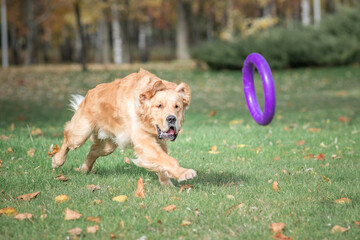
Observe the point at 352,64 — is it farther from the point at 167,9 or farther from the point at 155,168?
the point at 167,9

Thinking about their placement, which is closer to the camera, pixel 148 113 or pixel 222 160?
pixel 148 113

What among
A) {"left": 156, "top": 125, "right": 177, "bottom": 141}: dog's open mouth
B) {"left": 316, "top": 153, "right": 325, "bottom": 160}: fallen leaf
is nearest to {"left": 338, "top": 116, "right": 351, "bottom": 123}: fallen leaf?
{"left": 316, "top": 153, "right": 325, "bottom": 160}: fallen leaf

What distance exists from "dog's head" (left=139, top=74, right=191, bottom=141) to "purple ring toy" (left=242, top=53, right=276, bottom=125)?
0.91 meters

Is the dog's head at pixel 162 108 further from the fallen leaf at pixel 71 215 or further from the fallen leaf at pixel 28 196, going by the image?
the fallen leaf at pixel 28 196

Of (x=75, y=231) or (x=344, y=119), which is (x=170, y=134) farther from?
(x=344, y=119)

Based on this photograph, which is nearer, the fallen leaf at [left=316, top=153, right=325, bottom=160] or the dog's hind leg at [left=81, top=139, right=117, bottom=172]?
→ the dog's hind leg at [left=81, top=139, right=117, bottom=172]

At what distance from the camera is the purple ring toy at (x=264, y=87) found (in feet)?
16.0

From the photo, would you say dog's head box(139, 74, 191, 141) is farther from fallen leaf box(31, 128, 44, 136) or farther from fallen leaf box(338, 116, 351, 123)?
fallen leaf box(338, 116, 351, 123)

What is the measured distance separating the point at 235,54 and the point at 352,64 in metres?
5.82

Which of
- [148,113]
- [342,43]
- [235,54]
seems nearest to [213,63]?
[235,54]

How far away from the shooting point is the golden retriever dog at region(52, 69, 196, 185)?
4.41 m

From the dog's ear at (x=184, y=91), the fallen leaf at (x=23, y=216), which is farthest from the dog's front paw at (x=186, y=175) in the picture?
the fallen leaf at (x=23, y=216)

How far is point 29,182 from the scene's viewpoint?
5078mm

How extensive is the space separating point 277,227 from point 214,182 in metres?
1.52
